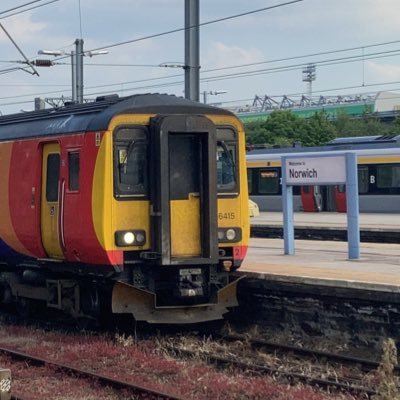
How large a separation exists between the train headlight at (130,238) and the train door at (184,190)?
0.16 m

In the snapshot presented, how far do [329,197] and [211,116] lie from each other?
2337 cm

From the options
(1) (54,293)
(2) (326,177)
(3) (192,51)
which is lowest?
(1) (54,293)

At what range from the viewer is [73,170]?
1237 centimetres

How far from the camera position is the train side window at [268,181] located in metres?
36.7

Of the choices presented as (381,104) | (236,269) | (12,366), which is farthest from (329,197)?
(381,104)

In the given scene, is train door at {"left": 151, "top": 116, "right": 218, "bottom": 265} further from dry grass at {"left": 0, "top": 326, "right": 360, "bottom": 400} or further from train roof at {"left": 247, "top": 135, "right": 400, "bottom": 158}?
train roof at {"left": 247, "top": 135, "right": 400, "bottom": 158}

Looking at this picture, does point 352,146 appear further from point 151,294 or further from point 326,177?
point 151,294

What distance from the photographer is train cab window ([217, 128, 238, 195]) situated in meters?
12.5

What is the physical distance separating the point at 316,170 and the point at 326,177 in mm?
241

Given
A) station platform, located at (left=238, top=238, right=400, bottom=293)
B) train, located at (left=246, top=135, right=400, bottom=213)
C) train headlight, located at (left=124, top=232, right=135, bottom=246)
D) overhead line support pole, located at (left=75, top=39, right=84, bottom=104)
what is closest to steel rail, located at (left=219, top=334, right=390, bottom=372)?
station platform, located at (left=238, top=238, right=400, bottom=293)

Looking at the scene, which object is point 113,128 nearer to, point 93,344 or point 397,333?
point 93,344

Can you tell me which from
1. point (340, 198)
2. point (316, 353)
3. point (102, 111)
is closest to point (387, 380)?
point (316, 353)

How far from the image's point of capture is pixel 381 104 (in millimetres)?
114688

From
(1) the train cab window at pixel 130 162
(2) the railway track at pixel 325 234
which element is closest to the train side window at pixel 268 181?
(2) the railway track at pixel 325 234
